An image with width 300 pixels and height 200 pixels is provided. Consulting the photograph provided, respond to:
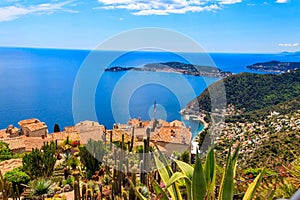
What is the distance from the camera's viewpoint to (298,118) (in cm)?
1043

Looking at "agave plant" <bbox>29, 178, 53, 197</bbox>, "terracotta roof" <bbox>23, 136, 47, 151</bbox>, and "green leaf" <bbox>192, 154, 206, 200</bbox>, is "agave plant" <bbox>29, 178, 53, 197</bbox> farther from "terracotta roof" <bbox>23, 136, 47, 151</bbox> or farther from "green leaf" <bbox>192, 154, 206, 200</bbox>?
"terracotta roof" <bbox>23, 136, 47, 151</bbox>

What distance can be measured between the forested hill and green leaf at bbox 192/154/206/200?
40.4ft

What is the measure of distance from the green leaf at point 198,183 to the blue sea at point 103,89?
3056 millimetres

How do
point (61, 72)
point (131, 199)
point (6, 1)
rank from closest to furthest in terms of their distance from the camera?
point (131, 199) < point (6, 1) < point (61, 72)

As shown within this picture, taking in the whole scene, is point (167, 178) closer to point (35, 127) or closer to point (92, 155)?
point (92, 155)

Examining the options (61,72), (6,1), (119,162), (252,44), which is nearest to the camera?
(119,162)

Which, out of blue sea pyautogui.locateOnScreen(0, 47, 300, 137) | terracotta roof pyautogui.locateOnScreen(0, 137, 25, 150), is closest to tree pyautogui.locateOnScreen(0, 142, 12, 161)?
terracotta roof pyautogui.locateOnScreen(0, 137, 25, 150)

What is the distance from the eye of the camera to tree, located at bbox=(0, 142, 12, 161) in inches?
413

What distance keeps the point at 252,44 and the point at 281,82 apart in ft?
97.9

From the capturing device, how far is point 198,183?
1757mm

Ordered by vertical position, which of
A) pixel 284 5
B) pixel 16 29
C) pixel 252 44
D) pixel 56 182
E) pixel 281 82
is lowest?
pixel 56 182

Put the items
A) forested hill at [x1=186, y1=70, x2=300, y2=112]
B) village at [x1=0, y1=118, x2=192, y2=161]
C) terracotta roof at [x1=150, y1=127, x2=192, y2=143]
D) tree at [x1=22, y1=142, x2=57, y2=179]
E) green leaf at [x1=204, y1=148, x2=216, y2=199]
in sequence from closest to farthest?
green leaf at [x1=204, y1=148, x2=216, y2=199] < tree at [x1=22, y1=142, x2=57, y2=179] < village at [x1=0, y1=118, x2=192, y2=161] < terracotta roof at [x1=150, y1=127, x2=192, y2=143] < forested hill at [x1=186, y1=70, x2=300, y2=112]

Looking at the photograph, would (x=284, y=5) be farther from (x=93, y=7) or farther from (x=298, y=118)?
(x=93, y=7)

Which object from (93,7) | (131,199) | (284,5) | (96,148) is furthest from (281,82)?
(93,7)
